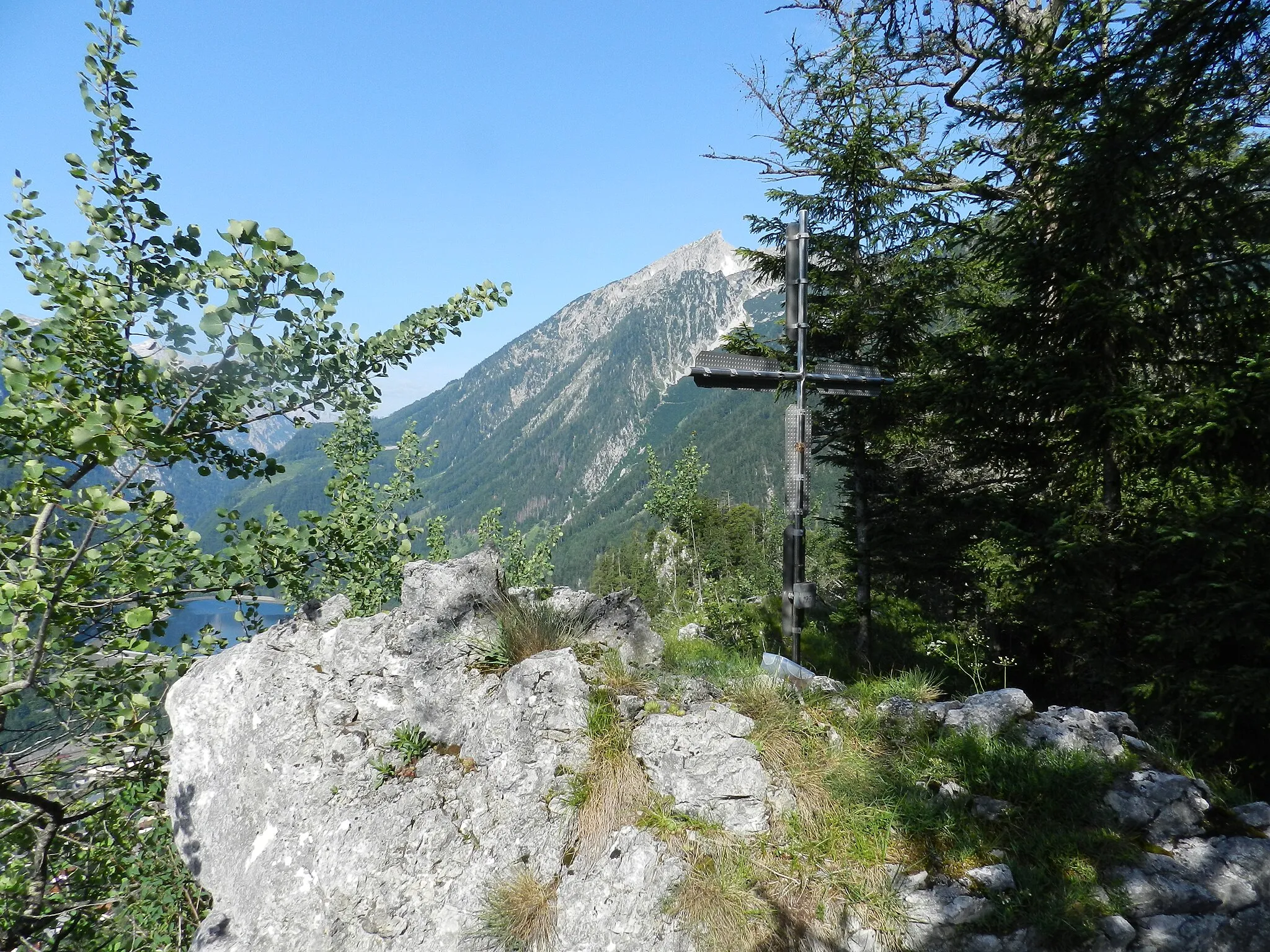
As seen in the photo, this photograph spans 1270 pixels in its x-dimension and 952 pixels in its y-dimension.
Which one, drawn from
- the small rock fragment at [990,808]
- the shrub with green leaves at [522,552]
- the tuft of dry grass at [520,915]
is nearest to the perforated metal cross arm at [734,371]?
the small rock fragment at [990,808]

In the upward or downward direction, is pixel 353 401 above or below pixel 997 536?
above

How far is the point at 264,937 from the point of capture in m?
4.09

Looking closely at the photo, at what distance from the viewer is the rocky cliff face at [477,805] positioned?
136 inches

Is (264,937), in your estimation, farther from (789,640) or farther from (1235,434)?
(1235,434)

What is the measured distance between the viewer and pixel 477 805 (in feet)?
14.4

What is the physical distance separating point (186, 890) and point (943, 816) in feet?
19.2

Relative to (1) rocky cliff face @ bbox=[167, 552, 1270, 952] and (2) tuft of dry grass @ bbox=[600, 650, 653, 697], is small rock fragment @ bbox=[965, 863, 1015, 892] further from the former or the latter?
(2) tuft of dry grass @ bbox=[600, 650, 653, 697]

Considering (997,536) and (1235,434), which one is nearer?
(1235,434)

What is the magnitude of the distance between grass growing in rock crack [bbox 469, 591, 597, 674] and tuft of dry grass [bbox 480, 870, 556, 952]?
1.59 meters

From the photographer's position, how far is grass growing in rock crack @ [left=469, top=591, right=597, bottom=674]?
205 inches

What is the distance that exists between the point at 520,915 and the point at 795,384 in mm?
5027

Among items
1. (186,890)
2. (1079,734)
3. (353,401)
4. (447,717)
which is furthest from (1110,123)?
(186,890)

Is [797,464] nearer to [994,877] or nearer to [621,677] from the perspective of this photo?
[621,677]

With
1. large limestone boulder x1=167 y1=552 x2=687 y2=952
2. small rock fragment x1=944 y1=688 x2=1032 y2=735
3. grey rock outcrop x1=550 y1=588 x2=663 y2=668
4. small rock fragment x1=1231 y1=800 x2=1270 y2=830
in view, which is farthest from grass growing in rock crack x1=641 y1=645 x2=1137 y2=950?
grey rock outcrop x1=550 y1=588 x2=663 y2=668
